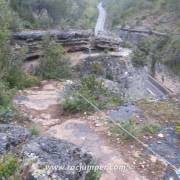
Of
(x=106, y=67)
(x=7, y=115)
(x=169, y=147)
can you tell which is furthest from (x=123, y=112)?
(x=106, y=67)

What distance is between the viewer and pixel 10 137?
11.1ft

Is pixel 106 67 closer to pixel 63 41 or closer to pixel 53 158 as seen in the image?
pixel 63 41

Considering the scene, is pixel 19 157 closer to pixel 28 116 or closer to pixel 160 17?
pixel 28 116

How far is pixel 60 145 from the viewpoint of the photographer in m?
3.28

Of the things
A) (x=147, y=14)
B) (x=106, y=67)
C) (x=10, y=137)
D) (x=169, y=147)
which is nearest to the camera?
(x=10, y=137)

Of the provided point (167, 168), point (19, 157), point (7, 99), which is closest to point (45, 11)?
point (7, 99)

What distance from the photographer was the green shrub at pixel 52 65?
35.3 feet

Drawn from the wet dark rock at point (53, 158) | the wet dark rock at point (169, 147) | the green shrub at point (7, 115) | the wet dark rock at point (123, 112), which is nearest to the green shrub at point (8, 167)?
the wet dark rock at point (53, 158)

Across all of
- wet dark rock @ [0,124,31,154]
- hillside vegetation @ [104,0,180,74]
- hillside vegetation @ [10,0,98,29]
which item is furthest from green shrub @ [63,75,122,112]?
hillside vegetation @ [104,0,180,74]

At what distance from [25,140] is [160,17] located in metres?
36.9

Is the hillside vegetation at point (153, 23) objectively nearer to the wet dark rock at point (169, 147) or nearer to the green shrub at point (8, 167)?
the wet dark rock at point (169, 147)

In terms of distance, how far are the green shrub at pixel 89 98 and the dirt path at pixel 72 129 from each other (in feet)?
0.85

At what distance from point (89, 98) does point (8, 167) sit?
426 centimetres

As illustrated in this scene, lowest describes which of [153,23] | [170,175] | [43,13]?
Result: [153,23]
